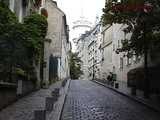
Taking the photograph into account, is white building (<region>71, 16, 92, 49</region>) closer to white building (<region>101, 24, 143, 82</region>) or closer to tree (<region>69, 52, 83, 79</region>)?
tree (<region>69, 52, 83, 79</region>)

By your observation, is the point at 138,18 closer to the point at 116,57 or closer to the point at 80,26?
the point at 116,57

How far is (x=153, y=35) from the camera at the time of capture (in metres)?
21.0

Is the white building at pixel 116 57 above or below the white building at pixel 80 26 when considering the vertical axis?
below

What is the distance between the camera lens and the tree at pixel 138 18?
19.6 m

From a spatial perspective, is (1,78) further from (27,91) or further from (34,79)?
(34,79)

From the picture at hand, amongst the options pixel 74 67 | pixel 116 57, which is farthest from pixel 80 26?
pixel 116 57

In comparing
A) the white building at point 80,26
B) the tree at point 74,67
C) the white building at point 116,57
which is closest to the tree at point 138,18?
the white building at point 116,57

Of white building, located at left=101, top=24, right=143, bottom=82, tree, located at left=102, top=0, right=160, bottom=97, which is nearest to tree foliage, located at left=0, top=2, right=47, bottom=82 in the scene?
tree, located at left=102, top=0, right=160, bottom=97

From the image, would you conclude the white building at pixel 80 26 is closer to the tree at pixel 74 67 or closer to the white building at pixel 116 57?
the tree at pixel 74 67

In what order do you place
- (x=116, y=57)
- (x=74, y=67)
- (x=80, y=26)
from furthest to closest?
1. (x=80, y=26)
2. (x=74, y=67)
3. (x=116, y=57)

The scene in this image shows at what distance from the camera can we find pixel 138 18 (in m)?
21.0

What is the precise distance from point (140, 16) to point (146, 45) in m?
1.78

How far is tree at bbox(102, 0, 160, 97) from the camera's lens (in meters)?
19.6

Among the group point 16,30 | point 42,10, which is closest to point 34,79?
point 16,30
